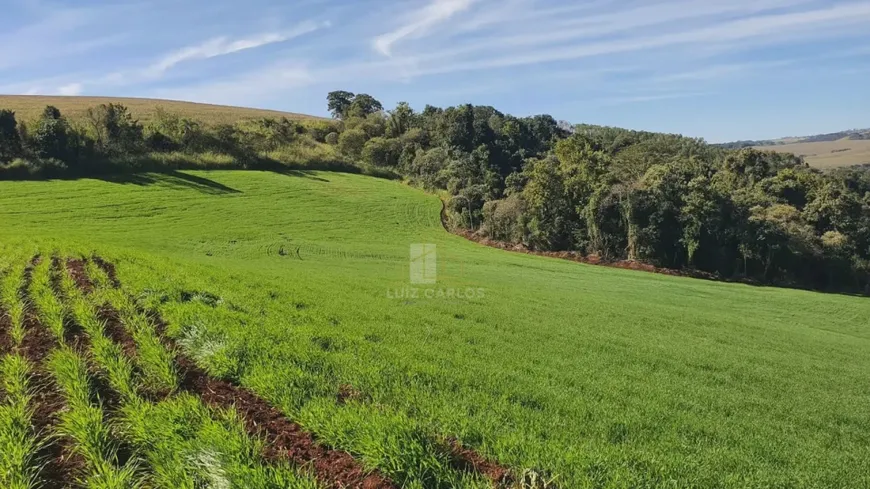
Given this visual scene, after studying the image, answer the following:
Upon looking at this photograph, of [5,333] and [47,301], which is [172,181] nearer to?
[47,301]

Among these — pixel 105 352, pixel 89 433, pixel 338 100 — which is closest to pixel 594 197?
pixel 105 352

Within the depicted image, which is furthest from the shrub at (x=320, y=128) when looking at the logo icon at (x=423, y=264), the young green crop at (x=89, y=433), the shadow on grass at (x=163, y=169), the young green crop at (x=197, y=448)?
the young green crop at (x=197, y=448)

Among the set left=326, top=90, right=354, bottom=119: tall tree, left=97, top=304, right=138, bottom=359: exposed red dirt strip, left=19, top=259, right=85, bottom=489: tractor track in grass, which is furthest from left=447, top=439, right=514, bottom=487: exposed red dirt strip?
left=326, top=90, right=354, bottom=119: tall tree

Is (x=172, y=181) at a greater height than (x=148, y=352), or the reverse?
(x=172, y=181)

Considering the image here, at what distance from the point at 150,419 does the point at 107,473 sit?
1028mm

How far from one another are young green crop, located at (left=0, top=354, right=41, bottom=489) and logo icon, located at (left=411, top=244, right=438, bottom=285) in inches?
617

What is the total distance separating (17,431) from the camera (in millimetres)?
5180

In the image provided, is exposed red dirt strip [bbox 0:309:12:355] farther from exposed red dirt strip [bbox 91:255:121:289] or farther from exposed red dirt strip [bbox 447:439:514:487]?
exposed red dirt strip [bbox 447:439:514:487]

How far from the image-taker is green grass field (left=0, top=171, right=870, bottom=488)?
515cm

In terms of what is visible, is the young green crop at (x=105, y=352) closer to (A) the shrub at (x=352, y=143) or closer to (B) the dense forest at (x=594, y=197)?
(B) the dense forest at (x=594, y=197)

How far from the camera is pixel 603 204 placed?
43562 millimetres

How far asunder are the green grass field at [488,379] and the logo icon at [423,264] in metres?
1.01

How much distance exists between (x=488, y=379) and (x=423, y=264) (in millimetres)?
23162

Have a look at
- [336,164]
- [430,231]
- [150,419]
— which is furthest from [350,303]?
[336,164]
